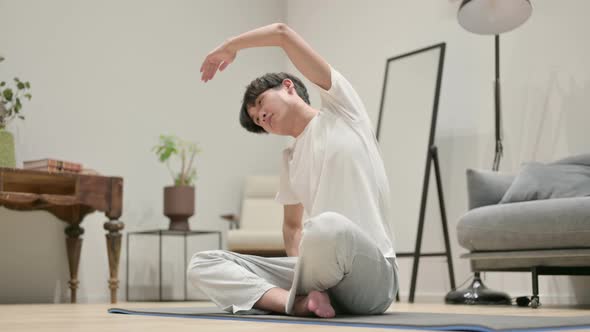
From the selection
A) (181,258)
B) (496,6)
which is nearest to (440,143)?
(496,6)

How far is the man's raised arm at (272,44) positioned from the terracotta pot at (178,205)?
2.83m

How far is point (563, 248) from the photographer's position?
9.45 feet

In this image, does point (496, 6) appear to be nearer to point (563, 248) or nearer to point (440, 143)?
point (440, 143)

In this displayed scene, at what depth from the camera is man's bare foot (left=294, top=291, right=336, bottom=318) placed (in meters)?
1.67

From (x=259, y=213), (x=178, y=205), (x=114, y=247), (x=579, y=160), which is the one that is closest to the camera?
(x=579, y=160)

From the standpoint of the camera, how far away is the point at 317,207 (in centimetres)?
181

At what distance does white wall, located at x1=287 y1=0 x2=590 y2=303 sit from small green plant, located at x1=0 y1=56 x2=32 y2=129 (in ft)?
7.54

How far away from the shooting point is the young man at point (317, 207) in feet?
5.40

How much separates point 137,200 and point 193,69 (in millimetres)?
1103

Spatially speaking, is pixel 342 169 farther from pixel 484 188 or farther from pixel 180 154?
pixel 180 154

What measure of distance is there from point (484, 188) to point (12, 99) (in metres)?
2.83

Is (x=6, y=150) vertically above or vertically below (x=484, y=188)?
above

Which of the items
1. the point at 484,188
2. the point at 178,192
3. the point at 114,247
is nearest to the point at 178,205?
the point at 178,192

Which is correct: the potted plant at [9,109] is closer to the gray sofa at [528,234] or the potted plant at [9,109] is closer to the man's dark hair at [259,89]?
the man's dark hair at [259,89]
